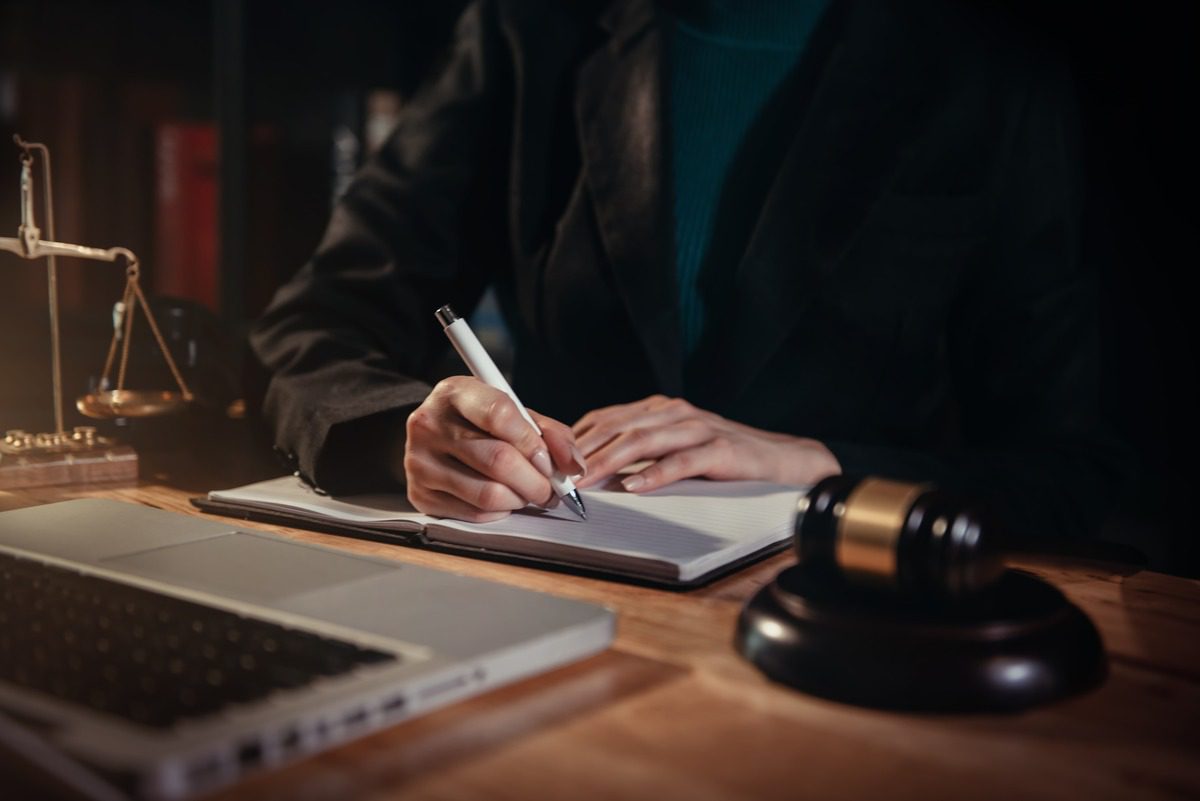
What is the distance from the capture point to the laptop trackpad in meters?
0.67

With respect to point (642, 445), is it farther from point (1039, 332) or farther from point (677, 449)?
point (1039, 332)

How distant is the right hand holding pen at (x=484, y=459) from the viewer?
34.7 inches

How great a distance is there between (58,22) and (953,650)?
2082mm

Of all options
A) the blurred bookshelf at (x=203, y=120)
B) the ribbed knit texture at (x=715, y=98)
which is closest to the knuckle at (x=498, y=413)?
the ribbed knit texture at (x=715, y=98)

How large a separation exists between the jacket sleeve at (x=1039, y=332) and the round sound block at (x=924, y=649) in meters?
0.74

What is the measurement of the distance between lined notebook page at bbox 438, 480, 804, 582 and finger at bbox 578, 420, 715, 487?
22mm

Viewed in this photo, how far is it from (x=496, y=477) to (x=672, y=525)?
0.46 ft

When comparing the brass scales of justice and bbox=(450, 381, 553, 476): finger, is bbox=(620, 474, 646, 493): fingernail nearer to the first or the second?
bbox=(450, 381, 553, 476): finger

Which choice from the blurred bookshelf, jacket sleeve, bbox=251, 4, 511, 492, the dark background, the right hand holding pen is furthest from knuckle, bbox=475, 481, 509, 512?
the blurred bookshelf

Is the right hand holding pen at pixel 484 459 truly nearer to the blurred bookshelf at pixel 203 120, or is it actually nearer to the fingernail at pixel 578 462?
the fingernail at pixel 578 462

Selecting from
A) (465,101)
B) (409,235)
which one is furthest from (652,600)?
(465,101)

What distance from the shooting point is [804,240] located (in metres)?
1.43

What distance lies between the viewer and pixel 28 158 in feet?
3.82

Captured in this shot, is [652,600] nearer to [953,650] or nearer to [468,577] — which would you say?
[468,577]
